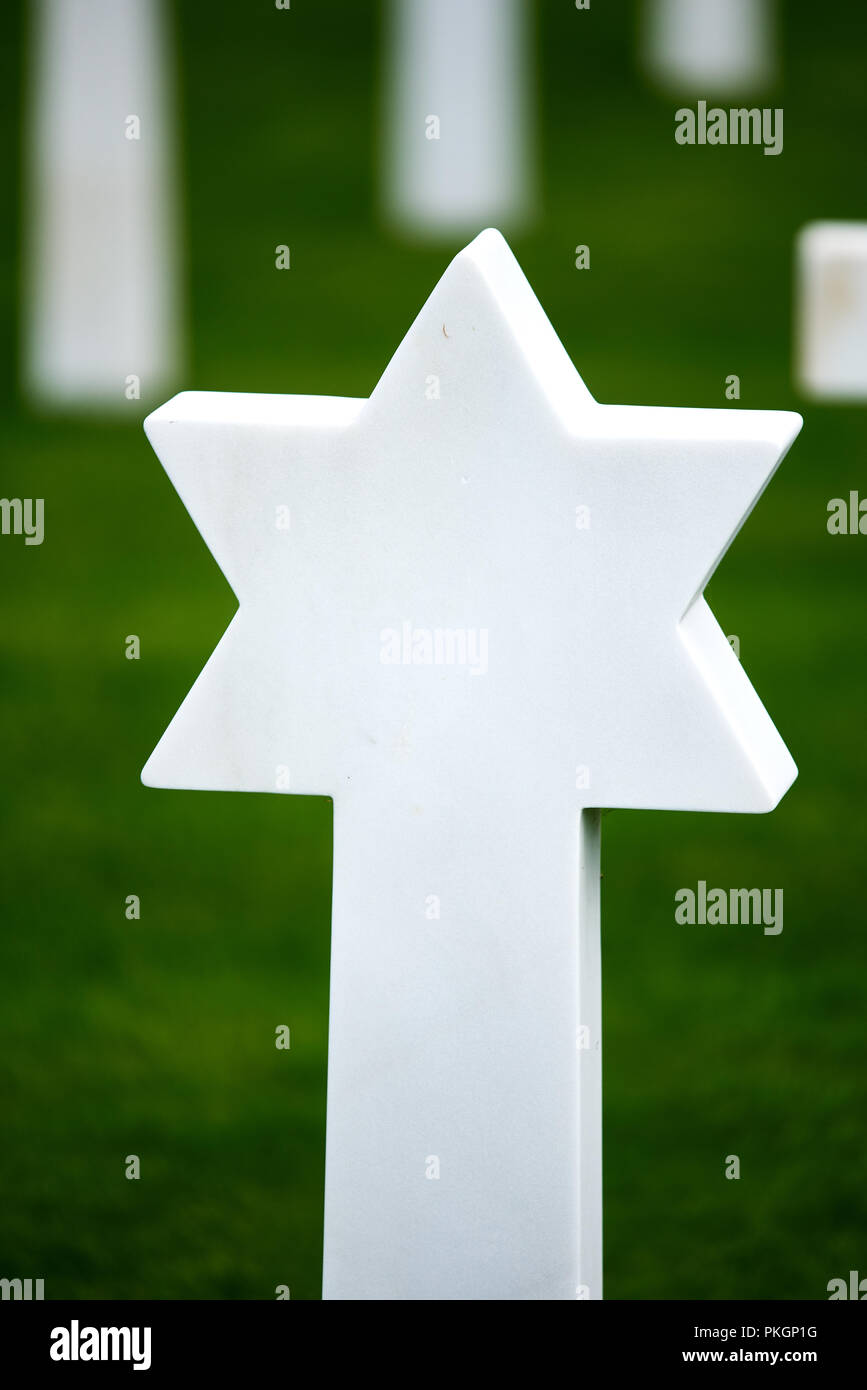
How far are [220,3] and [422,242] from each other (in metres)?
7.32

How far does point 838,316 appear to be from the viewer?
4.43 meters

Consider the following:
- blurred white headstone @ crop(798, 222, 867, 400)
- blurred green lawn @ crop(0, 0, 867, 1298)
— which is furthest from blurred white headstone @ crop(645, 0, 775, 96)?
blurred white headstone @ crop(798, 222, 867, 400)

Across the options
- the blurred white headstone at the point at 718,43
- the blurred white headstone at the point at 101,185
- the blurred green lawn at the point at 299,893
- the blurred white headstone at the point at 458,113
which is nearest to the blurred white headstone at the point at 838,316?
the blurred green lawn at the point at 299,893

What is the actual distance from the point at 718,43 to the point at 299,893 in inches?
364

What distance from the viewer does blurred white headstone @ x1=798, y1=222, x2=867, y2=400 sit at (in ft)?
14.4

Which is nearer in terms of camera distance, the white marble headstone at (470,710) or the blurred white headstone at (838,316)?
the white marble headstone at (470,710)

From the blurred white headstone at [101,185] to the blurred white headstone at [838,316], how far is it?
4.13m

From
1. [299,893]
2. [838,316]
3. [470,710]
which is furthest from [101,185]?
[470,710]

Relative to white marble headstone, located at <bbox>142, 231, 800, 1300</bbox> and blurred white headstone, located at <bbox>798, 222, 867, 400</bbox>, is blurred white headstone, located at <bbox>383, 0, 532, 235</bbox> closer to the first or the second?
blurred white headstone, located at <bbox>798, 222, 867, 400</bbox>

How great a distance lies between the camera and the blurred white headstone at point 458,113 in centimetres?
968

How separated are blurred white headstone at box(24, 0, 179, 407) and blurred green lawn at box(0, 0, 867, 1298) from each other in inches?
20.6

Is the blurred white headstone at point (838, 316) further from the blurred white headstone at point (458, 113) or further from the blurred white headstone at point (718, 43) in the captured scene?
the blurred white headstone at point (718, 43)

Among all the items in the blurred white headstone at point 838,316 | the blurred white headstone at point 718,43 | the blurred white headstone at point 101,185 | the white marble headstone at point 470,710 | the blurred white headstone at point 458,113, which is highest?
the blurred white headstone at point 718,43

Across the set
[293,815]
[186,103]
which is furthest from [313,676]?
[186,103]
